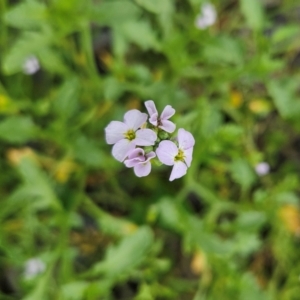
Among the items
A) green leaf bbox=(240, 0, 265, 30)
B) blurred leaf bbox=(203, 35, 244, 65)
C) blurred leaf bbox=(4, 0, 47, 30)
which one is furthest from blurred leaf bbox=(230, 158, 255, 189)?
blurred leaf bbox=(4, 0, 47, 30)

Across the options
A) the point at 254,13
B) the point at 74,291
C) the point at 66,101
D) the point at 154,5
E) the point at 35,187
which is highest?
the point at 254,13

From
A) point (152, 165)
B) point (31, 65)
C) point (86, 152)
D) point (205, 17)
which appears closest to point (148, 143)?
point (152, 165)

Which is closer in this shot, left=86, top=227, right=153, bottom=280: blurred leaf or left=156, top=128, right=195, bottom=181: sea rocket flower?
left=156, top=128, right=195, bottom=181: sea rocket flower

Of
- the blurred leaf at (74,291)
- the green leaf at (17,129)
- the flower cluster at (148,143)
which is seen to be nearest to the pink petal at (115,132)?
the flower cluster at (148,143)

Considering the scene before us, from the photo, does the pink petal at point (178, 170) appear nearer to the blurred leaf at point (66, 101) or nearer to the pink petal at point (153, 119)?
the pink petal at point (153, 119)

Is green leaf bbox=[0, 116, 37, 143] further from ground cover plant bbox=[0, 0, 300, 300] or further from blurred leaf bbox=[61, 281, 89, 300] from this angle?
blurred leaf bbox=[61, 281, 89, 300]

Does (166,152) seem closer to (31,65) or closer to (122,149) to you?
(122,149)
